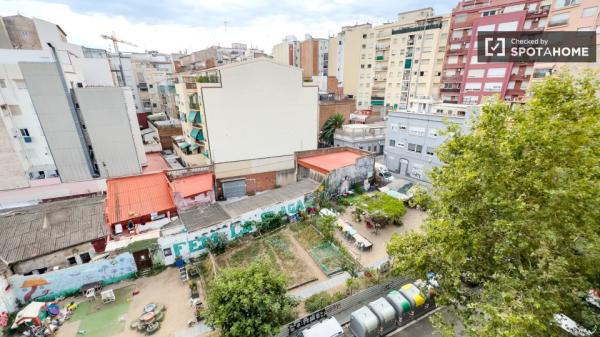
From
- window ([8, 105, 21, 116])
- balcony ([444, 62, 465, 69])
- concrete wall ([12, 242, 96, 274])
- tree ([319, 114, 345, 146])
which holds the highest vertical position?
balcony ([444, 62, 465, 69])

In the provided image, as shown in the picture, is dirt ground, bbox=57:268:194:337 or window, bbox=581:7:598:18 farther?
window, bbox=581:7:598:18

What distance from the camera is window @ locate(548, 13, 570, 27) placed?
27156 mm

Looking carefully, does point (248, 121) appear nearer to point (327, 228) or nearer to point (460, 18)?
point (327, 228)

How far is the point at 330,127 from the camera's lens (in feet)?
137

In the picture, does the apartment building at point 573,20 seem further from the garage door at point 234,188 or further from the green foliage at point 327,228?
the garage door at point 234,188

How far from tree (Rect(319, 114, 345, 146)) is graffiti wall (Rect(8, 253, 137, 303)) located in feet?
104

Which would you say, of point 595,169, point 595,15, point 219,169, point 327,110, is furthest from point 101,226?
point 595,15

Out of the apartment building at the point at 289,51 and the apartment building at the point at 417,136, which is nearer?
the apartment building at the point at 417,136

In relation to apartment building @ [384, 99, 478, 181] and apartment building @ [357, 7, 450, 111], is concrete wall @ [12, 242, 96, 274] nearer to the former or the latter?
apartment building @ [384, 99, 478, 181]

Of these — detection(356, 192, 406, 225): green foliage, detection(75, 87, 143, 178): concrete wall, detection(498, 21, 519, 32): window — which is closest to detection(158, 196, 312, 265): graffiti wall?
detection(356, 192, 406, 225): green foliage

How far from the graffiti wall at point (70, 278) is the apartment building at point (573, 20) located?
3932 cm

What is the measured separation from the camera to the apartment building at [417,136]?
29.7 metres

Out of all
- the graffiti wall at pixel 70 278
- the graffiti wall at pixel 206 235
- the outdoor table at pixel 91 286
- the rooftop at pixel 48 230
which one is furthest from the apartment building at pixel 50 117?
the graffiti wall at pixel 206 235

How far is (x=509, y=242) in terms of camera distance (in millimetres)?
9461
